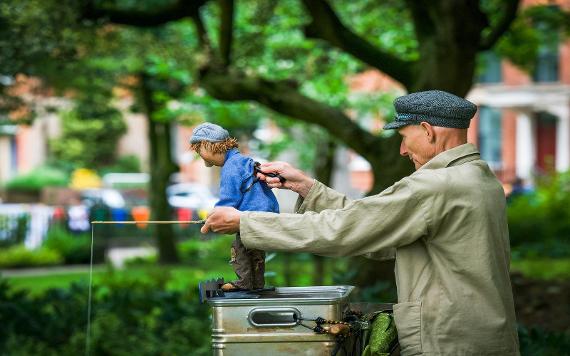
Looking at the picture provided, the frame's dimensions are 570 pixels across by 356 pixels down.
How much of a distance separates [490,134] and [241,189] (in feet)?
143

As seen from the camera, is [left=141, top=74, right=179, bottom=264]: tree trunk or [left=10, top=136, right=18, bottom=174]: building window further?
[left=10, top=136, right=18, bottom=174]: building window

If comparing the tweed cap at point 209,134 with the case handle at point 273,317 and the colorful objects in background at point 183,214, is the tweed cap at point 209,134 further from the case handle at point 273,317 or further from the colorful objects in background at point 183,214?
the colorful objects in background at point 183,214

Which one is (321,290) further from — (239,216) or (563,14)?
(563,14)

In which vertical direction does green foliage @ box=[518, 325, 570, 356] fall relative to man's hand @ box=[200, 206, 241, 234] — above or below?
below

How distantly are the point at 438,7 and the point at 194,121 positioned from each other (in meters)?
11.4

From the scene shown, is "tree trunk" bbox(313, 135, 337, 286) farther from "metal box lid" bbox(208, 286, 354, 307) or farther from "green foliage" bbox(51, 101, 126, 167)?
"green foliage" bbox(51, 101, 126, 167)

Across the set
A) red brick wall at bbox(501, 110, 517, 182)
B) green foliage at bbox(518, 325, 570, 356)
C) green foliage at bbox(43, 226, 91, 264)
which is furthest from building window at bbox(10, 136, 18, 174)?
green foliage at bbox(518, 325, 570, 356)

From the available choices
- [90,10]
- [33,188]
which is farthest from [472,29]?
[33,188]

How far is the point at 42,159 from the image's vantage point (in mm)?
52500

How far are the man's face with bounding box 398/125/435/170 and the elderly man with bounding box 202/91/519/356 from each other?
0.10 metres

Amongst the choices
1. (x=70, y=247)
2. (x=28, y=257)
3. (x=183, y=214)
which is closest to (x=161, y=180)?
(x=70, y=247)

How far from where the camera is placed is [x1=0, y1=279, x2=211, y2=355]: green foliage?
9.67 meters

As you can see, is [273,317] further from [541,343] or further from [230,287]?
[541,343]

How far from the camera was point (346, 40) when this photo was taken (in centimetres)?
1056
